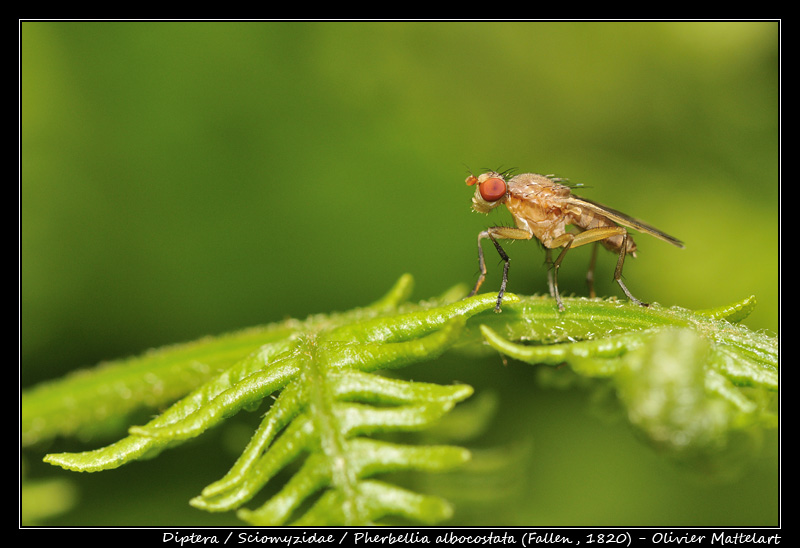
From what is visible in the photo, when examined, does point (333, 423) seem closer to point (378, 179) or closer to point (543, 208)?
point (543, 208)

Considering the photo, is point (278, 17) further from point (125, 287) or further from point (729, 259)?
point (729, 259)

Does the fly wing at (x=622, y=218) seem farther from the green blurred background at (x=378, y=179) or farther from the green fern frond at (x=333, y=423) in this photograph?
the green fern frond at (x=333, y=423)

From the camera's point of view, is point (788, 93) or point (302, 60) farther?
point (302, 60)

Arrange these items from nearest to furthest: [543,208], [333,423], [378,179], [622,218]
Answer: [333,423], [622,218], [543,208], [378,179]

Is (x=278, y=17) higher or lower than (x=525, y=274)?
higher

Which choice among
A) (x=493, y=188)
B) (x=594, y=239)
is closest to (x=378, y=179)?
(x=493, y=188)

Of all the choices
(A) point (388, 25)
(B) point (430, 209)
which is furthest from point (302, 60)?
(B) point (430, 209)
